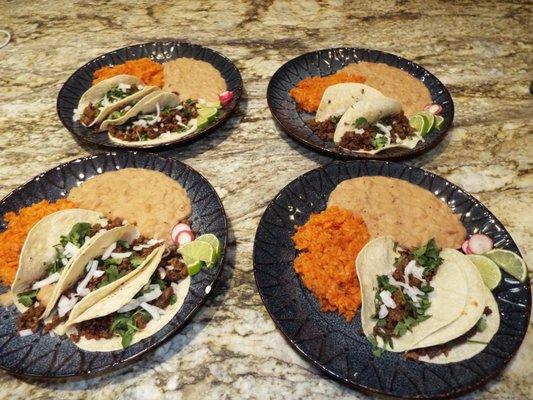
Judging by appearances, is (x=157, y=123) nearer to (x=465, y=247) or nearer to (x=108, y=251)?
(x=108, y=251)

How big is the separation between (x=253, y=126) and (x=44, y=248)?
2.31 m

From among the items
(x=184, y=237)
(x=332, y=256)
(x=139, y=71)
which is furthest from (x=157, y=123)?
(x=332, y=256)

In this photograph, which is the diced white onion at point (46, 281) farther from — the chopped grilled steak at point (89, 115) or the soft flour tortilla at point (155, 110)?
the chopped grilled steak at point (89, 115)

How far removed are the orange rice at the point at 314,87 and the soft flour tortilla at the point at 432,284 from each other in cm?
182

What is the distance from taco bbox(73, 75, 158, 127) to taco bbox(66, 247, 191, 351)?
6.23 feet

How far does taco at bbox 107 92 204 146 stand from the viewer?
3.87m

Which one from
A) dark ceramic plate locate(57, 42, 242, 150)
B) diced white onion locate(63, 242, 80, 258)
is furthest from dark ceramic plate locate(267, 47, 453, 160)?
diced white onion locate(63, 242, 80, 258)

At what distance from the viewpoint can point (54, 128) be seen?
432 centimetres

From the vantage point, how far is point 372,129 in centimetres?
390

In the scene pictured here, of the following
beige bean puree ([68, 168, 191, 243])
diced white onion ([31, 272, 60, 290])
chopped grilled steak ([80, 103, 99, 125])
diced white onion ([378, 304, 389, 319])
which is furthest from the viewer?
chopped grilled steak ([80, 103, 99, 125])

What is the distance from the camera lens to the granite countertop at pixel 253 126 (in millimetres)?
2586

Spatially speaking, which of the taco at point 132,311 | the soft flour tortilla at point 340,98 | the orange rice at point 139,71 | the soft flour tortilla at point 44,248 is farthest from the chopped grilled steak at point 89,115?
the soft flour tortilla at point 340,98

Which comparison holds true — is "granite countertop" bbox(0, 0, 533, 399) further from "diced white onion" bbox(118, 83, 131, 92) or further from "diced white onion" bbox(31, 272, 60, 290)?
"diced white onion" bbox(118, 83, 131, 92)

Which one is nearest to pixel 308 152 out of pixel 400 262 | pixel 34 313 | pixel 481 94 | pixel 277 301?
pixel 400 262
